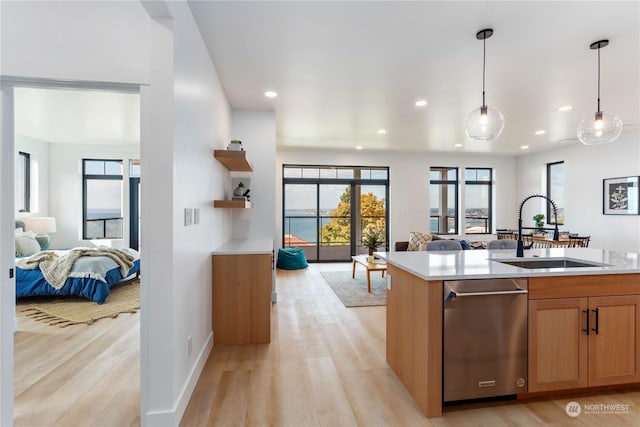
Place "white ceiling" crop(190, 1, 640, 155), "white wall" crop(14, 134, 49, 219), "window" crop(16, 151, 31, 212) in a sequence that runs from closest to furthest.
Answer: "white ceiling" crop(190, 1, 640, 155) < "window" crop(16, 151, 31, 212) < "white wall" crop(14, 134, 49, 219)

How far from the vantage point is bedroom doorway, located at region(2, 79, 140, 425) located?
1.89 metres

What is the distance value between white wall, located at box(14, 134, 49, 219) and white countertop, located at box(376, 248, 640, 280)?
6.88m

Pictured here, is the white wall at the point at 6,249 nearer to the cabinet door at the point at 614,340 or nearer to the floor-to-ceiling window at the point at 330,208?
the cabinet door at the point at 614,340

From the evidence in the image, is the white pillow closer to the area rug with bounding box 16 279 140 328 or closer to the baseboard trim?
the area rug with bounding box 16 279 140 328

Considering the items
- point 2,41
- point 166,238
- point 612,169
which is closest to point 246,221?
point 166,238

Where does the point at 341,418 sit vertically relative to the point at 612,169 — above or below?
below

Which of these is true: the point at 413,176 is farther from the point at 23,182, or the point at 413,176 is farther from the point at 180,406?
the point at 23,182

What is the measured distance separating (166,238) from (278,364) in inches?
57.3

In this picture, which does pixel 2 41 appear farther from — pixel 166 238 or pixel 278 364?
pixel 278 364

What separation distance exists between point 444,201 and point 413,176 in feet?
3.77

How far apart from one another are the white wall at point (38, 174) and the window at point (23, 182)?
0.05 metres

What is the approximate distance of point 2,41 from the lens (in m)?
1.81

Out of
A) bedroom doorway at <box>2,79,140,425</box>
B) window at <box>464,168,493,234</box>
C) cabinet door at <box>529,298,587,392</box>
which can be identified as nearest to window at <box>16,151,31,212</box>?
bedroom doorway at <box>2,79,140,425</box>

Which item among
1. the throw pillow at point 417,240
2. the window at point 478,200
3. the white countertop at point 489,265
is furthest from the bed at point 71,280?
the window at point 478,200
